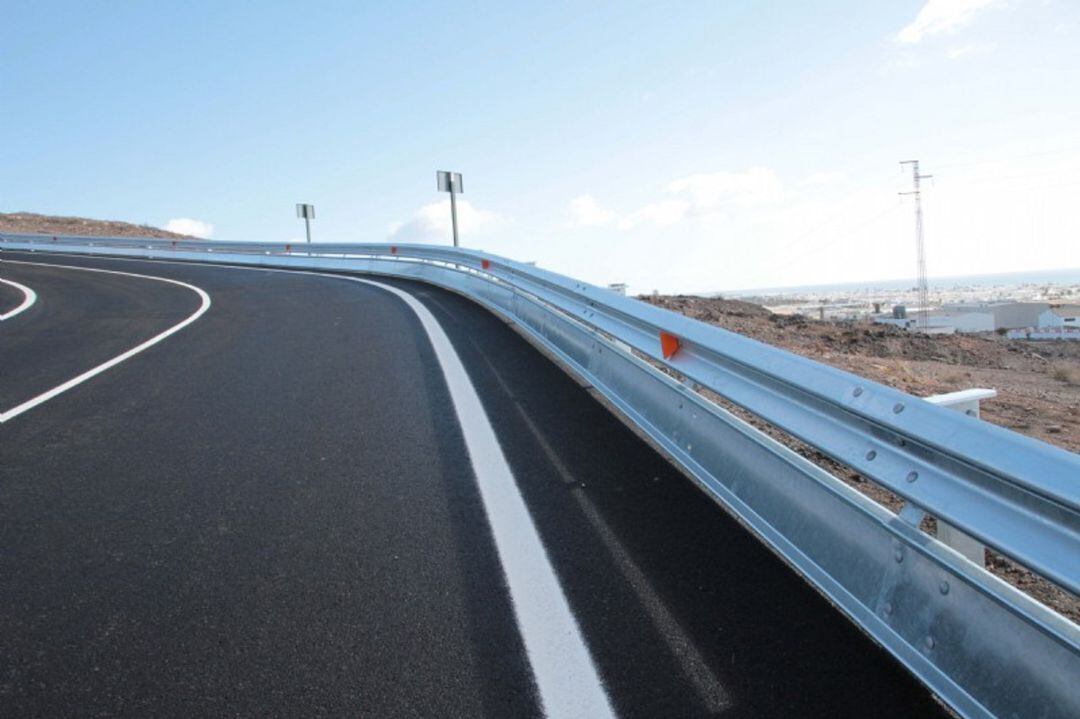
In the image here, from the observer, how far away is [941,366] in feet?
46.2

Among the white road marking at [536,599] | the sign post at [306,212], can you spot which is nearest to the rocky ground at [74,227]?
the sign post at [306,212]

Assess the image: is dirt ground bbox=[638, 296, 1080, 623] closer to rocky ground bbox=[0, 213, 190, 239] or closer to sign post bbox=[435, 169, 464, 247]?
sign post bbox=[435, 169, 464, 247]

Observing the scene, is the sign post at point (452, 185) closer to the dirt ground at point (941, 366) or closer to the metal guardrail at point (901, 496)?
the dirt ground at point (941, 366)

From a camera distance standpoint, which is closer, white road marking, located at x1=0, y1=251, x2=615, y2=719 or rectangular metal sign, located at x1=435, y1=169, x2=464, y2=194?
white road marking, located at x1=0, y1=251, x2=615, y2=719

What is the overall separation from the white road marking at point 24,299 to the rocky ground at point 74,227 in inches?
980

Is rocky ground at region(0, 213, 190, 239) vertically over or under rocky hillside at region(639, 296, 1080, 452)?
over

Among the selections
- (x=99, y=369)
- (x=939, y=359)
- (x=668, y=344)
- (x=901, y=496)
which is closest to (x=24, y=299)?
(x=99, y=369)

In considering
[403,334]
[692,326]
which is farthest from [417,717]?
[403,334]

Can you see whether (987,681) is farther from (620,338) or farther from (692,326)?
(620,338)

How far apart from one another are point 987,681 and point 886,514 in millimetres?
630

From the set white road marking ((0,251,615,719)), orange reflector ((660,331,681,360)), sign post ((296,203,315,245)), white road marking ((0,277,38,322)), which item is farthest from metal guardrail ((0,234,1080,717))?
sign post ((296,203,315,245))

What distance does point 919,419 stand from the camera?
2.42 m

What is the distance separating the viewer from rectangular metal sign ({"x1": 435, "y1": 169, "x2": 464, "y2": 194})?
58.3 feet

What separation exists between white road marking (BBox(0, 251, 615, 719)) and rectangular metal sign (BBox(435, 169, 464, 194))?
44.2 ft
